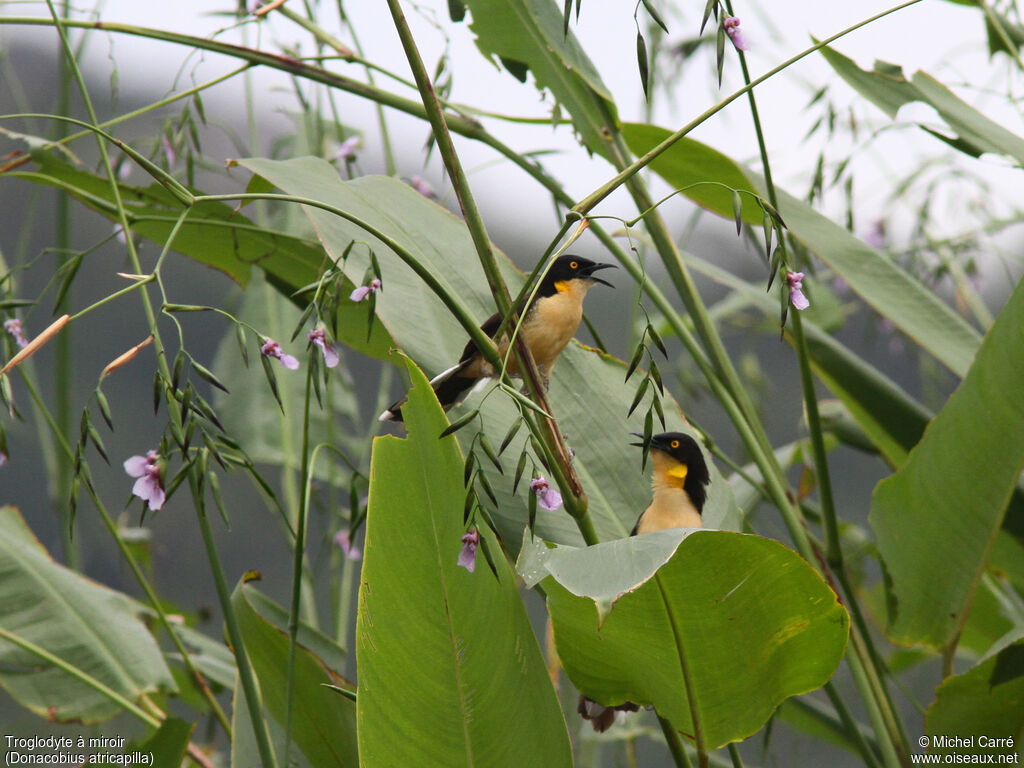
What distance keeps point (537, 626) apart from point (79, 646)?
109 cm

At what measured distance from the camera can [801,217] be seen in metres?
1.16

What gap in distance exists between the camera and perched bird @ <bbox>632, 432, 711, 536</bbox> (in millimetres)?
1020

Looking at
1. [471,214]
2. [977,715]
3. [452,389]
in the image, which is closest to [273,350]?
[471,214]

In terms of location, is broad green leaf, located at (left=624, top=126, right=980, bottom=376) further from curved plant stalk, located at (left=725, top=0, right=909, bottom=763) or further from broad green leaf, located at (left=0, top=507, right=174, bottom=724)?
broad green leaf, located at (left=0, top=507, right=174, bottom=724)

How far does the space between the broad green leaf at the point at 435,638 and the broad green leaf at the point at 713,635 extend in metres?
0.05

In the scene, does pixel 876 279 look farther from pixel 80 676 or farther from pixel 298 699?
pixel 80 676

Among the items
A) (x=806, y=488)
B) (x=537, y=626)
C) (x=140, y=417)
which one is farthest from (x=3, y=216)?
(x=806, y=488)

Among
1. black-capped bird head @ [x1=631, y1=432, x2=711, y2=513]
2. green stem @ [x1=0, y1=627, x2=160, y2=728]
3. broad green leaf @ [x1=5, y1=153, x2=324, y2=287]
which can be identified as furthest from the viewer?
black-capped bird head @ [x1=631, y1=432, x2=711, y2=513]

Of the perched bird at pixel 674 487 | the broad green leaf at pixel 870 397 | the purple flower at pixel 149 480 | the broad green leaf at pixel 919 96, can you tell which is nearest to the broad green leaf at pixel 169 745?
the purple flower at pixel 149 480

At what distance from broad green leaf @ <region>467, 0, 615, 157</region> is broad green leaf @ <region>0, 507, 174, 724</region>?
2.78ft

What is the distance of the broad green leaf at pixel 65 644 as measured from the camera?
3.58 feet

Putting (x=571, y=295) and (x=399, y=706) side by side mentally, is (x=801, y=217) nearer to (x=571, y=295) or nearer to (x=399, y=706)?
(x=571, y=295)

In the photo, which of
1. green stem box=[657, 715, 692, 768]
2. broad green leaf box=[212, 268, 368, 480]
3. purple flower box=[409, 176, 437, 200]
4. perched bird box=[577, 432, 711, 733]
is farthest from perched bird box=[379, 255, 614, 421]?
broad green leaf box=[212, 268, 368, 480]

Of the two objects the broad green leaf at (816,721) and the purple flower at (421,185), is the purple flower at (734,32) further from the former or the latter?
the broad green leaf at (816,721)
